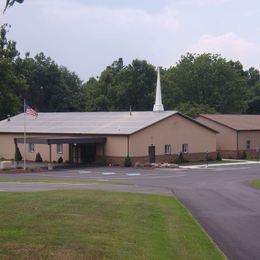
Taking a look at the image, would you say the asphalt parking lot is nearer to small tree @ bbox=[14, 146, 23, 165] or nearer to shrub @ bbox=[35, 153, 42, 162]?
shrub @ bbox=[35, 153, 42, 162]

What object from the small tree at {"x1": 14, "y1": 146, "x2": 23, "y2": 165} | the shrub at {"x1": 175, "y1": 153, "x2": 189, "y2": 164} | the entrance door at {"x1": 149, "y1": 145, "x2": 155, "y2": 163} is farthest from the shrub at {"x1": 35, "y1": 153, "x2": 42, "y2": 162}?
the shrub at {"x1": 175, "y1": 153, "x2": 189, "y2": 164}

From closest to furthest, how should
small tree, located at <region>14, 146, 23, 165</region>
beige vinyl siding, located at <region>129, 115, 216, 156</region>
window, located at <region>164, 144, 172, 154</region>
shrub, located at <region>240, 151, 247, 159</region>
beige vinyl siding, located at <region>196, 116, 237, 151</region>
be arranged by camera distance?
beige vinyl siding, located at <region>129, 115, 216, 156</region> < window, located at <region>164, 144, 172, 154</region> < small tree, located at <region>14, 146, 23, 165</region> < shrub, located at <region>240, 151, 247, 159</region> < beige vinyl siding, located at <region>196, 116, 237, 151</region>

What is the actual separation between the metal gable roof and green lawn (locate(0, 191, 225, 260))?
37.3m

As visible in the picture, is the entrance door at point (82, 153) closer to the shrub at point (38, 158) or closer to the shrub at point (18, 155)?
the shrub at point (38, 158)

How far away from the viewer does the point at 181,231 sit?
52.4 ft

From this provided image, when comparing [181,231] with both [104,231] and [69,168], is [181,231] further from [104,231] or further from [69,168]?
[69,168]

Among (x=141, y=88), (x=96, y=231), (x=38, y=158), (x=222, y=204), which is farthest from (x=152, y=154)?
(x=141, y=88)


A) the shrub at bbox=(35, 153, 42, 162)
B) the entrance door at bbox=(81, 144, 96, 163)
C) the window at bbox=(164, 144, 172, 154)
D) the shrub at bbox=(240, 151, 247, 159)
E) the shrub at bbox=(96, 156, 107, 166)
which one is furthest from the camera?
the shrub at bbox=(240, 151, 247, 159)

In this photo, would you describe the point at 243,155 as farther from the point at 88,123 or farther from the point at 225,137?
the point at 88,123

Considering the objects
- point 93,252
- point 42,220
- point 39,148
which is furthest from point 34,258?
point 39,148

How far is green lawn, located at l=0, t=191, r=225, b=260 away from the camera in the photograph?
11.8 meters

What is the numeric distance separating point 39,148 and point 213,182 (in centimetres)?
3021

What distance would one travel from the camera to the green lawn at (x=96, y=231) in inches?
465

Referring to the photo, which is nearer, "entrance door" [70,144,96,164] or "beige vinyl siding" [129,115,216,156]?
"beige vinyl siding" [129,115,216,156]
